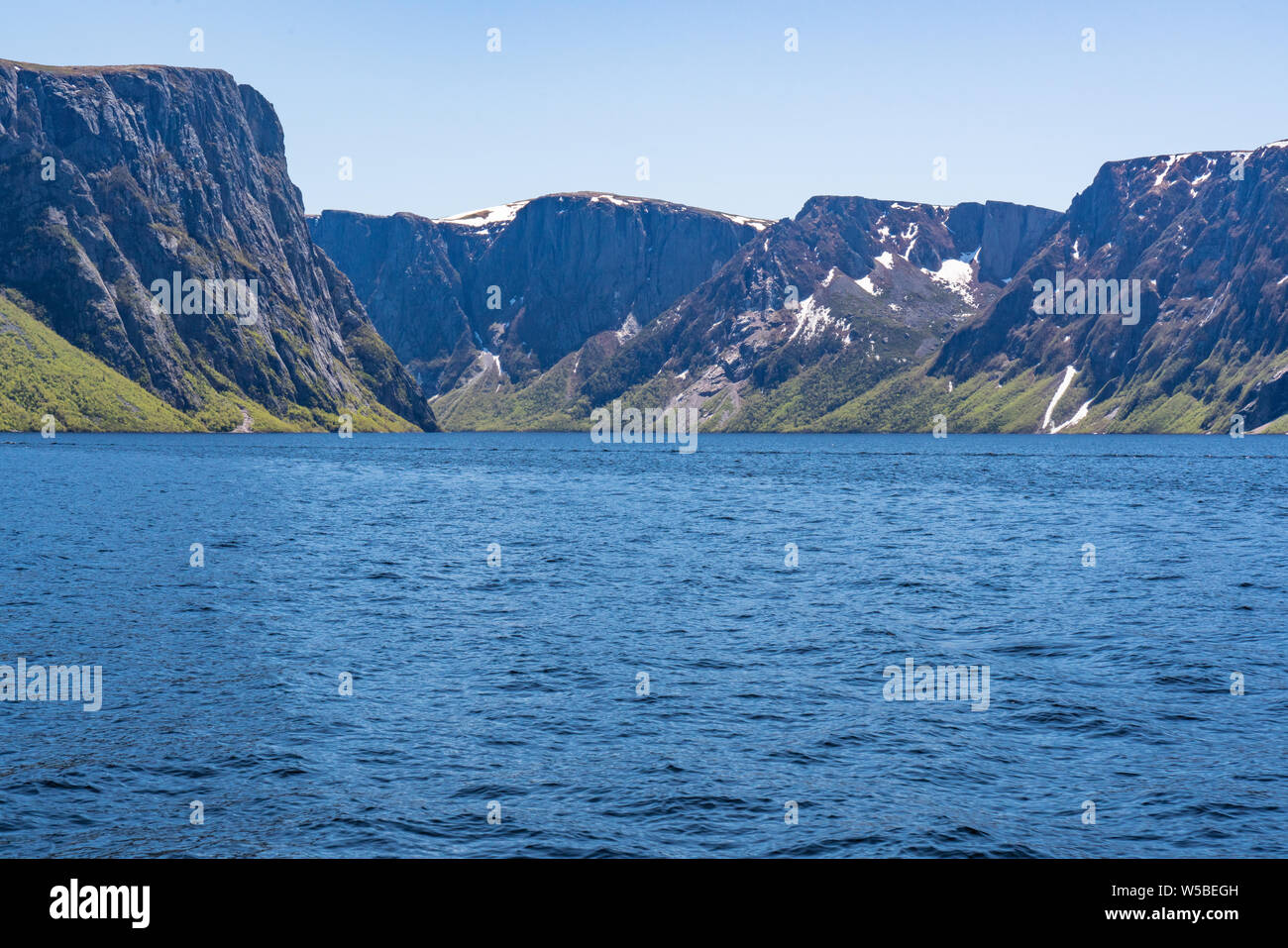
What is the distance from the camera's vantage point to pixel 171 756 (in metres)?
30.1

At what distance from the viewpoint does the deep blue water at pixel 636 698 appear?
25.2m

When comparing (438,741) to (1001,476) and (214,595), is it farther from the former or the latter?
(1001,476)

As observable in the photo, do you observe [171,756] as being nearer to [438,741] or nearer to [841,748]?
[438,741]

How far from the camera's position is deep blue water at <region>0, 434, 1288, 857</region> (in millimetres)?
25172

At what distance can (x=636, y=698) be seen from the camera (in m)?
36.8

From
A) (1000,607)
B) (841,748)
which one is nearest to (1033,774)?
(841,748)
